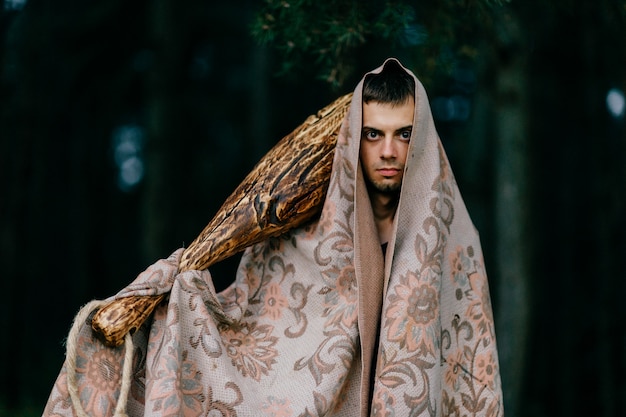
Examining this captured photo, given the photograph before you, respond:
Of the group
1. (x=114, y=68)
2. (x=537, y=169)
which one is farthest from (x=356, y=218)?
(x=114, y=68)

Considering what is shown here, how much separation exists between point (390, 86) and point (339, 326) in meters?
0.80

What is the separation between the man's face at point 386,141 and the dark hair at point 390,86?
0.06 feet

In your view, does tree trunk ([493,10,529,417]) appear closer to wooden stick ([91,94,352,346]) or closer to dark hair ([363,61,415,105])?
dark hair ([363,61,415,105])

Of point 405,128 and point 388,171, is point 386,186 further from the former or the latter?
point 405,128

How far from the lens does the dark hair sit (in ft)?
8.40

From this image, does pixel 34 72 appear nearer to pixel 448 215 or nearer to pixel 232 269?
pixel 448 215

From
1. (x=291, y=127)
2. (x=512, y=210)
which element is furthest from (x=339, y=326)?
(x=291, y=127)

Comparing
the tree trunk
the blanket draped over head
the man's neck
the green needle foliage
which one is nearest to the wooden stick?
the blanket draped over head

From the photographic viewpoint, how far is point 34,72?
21.2ft

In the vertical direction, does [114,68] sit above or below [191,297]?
above

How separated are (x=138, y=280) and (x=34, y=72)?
4.63m

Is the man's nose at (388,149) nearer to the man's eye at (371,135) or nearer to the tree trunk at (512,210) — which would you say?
the man's eye at (371,135)

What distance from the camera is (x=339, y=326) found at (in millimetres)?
2459

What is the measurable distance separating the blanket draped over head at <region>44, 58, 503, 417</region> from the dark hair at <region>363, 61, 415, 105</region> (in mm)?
45
